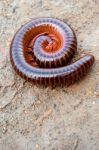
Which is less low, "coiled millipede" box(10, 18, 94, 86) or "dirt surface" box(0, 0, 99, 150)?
"coiled millipede" box(10, 18, 94, 86)

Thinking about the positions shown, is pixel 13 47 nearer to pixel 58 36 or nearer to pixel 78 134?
pixel 58 36

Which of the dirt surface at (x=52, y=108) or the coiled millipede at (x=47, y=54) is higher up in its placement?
the coiled millipede at (x=47, y=54)

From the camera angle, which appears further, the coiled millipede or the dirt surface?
the coiled millipede

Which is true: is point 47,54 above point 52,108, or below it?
above

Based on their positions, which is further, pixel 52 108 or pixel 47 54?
pixel 47 54

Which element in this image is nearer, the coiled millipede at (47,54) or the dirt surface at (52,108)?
the dirt surface at (52,108)

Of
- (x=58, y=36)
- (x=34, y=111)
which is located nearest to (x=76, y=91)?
(x=34, y=111)
